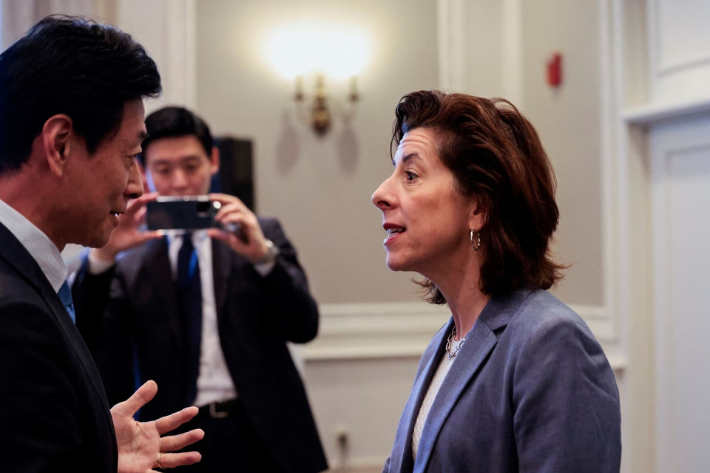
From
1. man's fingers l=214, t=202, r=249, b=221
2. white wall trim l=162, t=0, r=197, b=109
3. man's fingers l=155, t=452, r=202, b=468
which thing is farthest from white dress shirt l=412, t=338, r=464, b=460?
white wall trim l=162, t=0, r=197, b=109

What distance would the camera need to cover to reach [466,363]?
1.50m

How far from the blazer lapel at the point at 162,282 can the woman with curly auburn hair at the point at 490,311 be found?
94 cm

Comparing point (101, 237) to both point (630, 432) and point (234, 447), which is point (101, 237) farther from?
point (630, 432)

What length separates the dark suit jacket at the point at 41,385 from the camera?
976mm

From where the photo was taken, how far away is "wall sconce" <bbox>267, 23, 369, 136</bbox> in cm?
451

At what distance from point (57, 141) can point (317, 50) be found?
353 cm

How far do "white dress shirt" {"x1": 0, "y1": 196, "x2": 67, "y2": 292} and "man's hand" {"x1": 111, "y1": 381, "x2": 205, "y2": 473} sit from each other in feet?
0.95

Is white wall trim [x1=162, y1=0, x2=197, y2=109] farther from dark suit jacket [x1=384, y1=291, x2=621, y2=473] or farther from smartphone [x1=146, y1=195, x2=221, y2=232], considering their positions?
dark suit jacket [x1=384, y1=291, x2=621, y2=473]

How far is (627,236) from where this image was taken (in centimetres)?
373

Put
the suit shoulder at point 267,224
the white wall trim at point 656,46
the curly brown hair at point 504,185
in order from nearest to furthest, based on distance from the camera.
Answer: the curly brown hair at point 504,185 → the suit shoulder at point 267,224 → the white wall trim at point 656,46

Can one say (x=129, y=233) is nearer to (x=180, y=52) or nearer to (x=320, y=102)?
(x=180, y=52)

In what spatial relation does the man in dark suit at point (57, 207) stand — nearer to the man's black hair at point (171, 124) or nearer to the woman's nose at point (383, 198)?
the woman's nose at point (383, 198)

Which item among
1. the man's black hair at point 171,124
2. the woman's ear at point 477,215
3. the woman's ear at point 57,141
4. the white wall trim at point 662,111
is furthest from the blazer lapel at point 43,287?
the white wall trim at point 662,111

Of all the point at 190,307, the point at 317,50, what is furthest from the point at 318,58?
the point at 190,307
